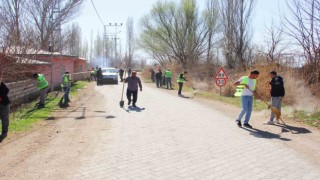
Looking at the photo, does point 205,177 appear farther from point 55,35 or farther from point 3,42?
point 55,35

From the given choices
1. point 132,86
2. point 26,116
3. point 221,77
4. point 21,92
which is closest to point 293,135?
point 132,86

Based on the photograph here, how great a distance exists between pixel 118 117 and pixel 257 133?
16.7 ft

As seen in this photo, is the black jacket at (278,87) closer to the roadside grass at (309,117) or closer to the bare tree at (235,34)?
the roadside grass at (309,117)

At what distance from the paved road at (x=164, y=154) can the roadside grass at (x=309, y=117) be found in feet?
7.32

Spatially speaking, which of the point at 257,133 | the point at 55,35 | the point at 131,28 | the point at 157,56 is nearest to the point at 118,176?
the point at 257,133

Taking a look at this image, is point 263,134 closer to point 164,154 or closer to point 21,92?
point 164,154

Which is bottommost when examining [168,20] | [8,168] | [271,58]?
[8,168]

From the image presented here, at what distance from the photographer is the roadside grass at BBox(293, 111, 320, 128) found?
11359 mm

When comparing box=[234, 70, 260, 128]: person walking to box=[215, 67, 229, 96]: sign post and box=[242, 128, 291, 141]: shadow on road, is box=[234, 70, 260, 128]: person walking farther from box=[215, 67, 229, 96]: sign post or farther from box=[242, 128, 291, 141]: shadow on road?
box=[215, 67, 229, 96]: sign post

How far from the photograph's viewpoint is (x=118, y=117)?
13102 millimetres

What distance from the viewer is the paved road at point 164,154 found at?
6180 mm

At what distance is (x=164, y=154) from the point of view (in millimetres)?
7496

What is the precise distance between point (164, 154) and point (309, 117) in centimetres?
668

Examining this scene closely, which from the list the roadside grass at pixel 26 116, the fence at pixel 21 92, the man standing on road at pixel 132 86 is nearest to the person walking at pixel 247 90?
the roadside grass at pixel 26 116
